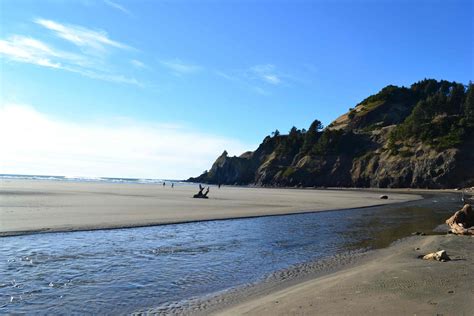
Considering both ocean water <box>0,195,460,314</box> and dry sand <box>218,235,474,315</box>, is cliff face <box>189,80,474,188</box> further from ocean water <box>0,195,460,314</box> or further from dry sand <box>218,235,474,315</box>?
dry sand <box>218,235,474,315</box>

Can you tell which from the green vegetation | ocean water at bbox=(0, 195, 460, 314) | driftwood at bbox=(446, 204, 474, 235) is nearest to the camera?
ocean water at bbox=(0, 195, 460, 314)

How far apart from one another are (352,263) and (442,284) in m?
4.94

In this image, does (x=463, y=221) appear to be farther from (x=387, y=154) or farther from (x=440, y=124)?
(x=440, y=124)

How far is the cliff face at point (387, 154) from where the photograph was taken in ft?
357

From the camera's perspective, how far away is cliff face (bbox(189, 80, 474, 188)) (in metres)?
109

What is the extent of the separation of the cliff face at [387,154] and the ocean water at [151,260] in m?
92.4

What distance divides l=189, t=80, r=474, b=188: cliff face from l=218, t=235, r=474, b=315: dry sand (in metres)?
→ 103

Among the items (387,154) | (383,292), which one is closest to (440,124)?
(387,154)

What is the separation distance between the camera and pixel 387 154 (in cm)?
12756

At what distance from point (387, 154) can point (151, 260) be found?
124m

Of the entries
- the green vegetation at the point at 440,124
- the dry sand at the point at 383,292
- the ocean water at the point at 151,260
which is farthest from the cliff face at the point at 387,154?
the dry sand at the point at 383,292

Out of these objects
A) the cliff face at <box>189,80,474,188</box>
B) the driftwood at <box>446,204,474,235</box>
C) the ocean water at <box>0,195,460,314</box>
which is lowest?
the ocean water at <box>0,195,460,314</box>

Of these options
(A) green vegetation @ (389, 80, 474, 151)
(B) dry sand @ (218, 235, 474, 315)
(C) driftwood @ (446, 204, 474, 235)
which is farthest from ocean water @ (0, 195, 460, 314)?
(A) green vegetation @ (389, 80, 474, 151)

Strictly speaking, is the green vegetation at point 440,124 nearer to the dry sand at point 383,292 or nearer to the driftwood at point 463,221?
the driftwood at point 463,221
